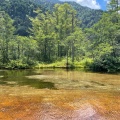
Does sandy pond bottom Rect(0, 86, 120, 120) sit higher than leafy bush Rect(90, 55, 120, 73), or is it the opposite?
leafy bush Rect(90, 55, 120, 73)

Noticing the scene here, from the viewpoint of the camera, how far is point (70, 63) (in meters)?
35.6

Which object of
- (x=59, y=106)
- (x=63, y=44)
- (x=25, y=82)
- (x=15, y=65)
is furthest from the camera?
(x=63, y=44)

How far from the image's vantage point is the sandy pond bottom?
27.3ft

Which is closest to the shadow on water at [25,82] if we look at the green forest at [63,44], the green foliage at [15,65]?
the green foliage at [15,65]

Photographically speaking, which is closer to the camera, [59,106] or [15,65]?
[59,106]

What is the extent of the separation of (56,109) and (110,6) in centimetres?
3296

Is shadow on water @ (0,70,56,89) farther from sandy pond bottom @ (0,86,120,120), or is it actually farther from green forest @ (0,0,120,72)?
green forest @ (0,0,120,72)

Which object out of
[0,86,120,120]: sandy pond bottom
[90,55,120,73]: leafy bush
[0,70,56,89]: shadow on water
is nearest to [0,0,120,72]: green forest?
[90,55,120,73]: leafy bush

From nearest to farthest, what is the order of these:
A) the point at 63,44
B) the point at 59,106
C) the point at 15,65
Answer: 1. the point at 59,106
2. the point at 15,65
3. the point at 63,44

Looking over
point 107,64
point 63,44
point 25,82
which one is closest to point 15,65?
point 63,44

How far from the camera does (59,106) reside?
9.81 metres

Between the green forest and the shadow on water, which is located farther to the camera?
the green forest

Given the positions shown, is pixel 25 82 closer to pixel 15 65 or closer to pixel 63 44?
pixel 15 65

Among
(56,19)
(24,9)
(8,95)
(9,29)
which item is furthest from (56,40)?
(24,9)
